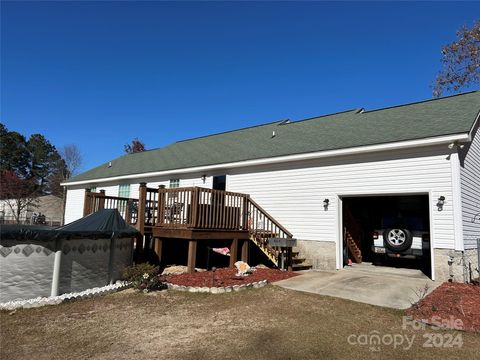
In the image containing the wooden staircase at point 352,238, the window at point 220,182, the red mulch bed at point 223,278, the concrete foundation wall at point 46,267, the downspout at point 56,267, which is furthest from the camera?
the window at point 220,182

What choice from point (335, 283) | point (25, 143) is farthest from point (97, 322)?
point (25, 143)

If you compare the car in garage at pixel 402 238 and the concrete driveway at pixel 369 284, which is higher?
the car in garage at pixel 402 238

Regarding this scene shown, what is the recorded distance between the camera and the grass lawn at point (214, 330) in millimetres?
4516

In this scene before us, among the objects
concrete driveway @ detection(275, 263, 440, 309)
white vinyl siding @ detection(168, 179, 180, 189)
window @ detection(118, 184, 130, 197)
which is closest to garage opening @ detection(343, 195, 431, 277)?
concrete driveway @ detection(275, 263, 440, 309)

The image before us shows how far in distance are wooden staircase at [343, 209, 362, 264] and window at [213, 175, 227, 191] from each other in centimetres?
505

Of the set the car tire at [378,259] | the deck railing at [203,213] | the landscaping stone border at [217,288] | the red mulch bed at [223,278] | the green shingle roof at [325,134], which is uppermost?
the green shingle roof at [325,134]

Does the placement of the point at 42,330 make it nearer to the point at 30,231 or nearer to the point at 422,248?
the point at 30,231

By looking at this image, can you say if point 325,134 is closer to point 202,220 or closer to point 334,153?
point 334,153

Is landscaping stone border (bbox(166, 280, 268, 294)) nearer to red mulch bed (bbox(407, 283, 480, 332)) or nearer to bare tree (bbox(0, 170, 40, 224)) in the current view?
red mulch bed (bbox(407, 283, 480, 332))

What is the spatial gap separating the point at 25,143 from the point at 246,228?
6609 cm

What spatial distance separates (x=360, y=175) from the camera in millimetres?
10797

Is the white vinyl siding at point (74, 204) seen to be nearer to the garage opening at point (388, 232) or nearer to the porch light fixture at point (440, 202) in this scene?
the garage opening at point (388, 232)

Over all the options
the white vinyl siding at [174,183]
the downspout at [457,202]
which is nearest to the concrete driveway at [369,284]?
the downspout at [457,202]

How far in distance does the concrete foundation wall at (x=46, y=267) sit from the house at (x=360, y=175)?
9.53 feet
